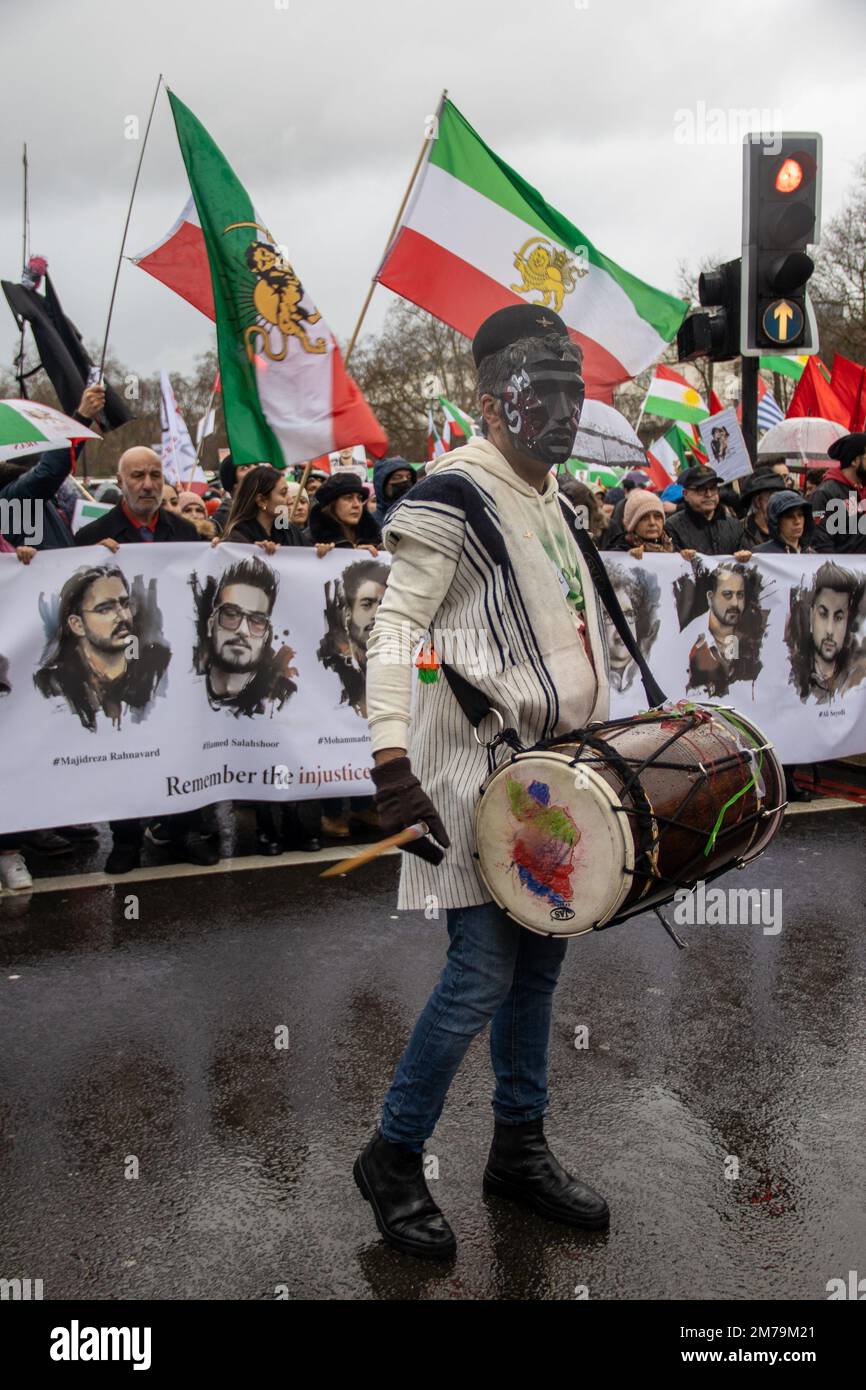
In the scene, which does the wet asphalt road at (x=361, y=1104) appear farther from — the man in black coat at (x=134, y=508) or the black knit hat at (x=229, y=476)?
the black knit hat at (x=229, y=476)

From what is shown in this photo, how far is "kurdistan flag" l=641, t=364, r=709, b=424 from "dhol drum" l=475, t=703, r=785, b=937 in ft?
44.4

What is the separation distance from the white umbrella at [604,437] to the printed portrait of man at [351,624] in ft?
13.6

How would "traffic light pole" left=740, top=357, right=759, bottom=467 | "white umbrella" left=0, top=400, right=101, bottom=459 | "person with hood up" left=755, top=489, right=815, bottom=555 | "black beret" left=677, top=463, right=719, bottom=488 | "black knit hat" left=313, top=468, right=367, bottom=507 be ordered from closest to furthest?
"white umbrella" left=0, top=400, right=101, bottom=459 < "black knit hat" left=313, top=468, right=367, bottom=507 < "person with hood up" left=755, top=489, right=815, bottom=555 < "black beret" left=677, top=463, right=719, bottom=488 < "traffic light pole" left=740, top=357, right=759, bottom=467

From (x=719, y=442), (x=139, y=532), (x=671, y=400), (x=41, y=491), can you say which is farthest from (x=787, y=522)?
(x=671, y=400)

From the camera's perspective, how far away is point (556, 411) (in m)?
3.00

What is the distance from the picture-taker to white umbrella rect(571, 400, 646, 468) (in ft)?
35.3

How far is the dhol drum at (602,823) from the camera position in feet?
9.28

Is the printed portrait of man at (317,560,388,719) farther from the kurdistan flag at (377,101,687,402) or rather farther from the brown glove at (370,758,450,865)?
the brown glove at (370,758,450,865)

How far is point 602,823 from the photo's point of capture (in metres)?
2.82

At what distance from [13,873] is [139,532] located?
72.5 inches
